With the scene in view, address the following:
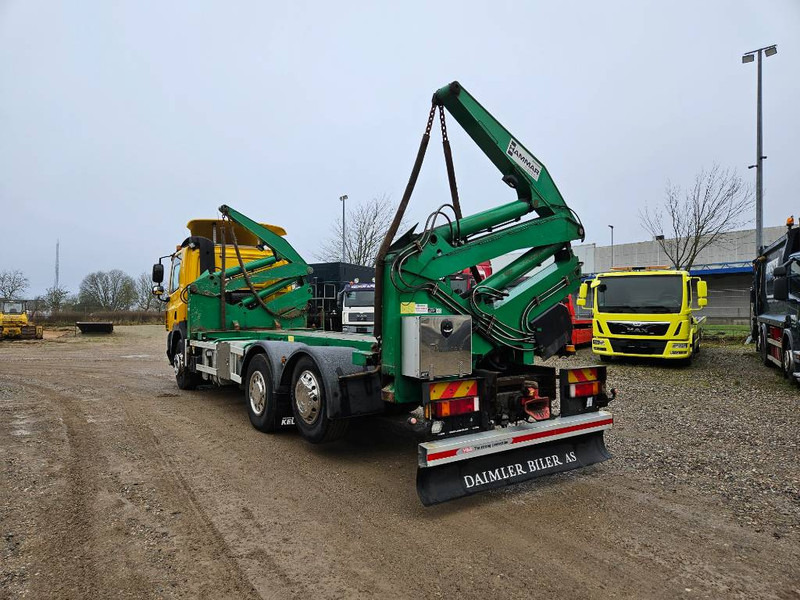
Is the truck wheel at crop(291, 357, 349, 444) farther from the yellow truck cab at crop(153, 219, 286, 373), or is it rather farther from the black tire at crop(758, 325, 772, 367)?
the black tire at crop(758, 325, 772, 367)

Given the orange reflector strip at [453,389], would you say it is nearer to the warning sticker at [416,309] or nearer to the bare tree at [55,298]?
the warning sticker at [416,309]

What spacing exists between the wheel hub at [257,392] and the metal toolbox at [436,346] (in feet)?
8.53

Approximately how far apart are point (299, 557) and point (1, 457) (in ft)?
12.7

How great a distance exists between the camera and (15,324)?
2555cm

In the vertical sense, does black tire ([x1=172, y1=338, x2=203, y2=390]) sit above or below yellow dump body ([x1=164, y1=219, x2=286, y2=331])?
below

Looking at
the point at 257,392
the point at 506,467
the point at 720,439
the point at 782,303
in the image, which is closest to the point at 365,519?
the point at 506,467

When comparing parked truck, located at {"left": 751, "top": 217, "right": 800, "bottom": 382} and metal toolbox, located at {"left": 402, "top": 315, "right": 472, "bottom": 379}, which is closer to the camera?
metal toolbox, located at {"left": 402, "top": 315, "right": 472, "bottom": 379}

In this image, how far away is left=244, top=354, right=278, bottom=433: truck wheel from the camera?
19.4ft

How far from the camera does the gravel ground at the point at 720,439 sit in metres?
4.15

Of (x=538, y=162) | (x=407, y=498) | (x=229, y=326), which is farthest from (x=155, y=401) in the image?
(x=538, y=162)

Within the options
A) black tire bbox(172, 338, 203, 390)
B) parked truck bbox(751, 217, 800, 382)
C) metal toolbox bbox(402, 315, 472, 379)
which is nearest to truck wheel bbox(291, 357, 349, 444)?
metal toolbox bbox(402, 315, 472, 379)

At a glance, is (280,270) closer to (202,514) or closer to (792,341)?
(202,514)

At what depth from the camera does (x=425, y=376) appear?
402cm

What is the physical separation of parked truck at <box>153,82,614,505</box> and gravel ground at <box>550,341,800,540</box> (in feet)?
2.93
